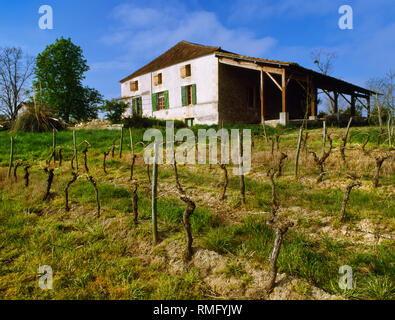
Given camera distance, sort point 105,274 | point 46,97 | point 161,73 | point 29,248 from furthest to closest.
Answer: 1. point 46,97
2. point 161,73
3. point 29,248
4. point 105,274

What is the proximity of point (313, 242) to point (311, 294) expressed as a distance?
956 mm

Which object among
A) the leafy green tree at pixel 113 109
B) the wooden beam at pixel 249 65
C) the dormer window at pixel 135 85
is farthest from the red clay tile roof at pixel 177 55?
the leafy green tree at pixel 113 109

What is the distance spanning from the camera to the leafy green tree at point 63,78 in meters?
26.8

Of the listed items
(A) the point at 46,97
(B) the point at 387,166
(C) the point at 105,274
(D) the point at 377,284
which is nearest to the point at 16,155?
(C) the point at 105,274

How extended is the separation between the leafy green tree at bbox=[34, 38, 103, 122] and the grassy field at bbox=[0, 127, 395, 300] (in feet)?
83.6

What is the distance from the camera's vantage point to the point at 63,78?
27328mm

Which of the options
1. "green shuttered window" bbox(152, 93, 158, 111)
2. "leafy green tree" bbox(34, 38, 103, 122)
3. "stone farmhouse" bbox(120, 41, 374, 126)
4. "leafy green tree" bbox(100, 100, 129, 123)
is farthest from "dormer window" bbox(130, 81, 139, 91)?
"leafy green tree" bbox(34, 38, 103, 122)

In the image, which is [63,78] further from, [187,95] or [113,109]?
[187,95]

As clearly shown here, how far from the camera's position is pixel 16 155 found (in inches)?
370

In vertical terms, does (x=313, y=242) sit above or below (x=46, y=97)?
below

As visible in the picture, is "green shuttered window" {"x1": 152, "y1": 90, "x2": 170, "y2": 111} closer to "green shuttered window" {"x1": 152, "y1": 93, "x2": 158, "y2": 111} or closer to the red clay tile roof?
"green shuttered window" {"x1": 152, "y1": 93, "x2": 158, "y2": 111}

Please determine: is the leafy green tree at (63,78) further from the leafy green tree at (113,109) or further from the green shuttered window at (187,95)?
the green shuttered window at (187,95)

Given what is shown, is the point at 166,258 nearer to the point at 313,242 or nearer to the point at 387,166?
the point at 313,242

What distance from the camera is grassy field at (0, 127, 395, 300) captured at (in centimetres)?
231
